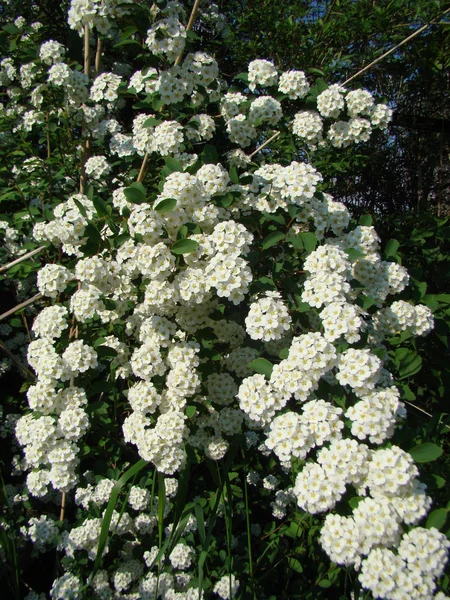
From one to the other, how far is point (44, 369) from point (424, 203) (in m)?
5.25

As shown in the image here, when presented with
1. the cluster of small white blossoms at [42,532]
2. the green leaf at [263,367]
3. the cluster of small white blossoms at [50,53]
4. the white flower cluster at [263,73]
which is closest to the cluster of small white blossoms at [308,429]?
the green leaf at [263,367]

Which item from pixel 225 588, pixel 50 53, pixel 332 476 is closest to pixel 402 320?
pixel 332 476

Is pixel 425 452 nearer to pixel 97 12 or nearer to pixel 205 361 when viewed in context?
pixel 205 361

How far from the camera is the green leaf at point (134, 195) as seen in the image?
7.12 feet

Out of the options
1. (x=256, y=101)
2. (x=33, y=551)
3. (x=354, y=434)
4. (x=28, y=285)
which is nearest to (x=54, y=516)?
(x=33, y=551)

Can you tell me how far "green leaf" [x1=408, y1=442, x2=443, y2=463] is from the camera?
1747mm

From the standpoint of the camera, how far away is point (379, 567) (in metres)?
1.54

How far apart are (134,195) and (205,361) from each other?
0.84 meters

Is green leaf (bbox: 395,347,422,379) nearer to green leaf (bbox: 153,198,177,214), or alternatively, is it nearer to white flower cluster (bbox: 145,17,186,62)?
green leaf (bbox: 153,198,177,214)

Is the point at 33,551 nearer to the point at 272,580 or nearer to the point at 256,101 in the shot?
the point at 272,580

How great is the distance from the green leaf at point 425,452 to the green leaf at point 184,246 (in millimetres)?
1137

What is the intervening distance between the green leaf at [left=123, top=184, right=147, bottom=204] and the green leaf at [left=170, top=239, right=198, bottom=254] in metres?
0.31

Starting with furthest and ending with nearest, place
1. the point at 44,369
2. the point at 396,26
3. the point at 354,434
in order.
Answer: the point at 396,26
the point at 44,369
the point at 354,434

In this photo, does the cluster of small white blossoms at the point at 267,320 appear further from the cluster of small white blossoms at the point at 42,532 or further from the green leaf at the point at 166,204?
the cluster of small white blossoms at the point at 42,532
